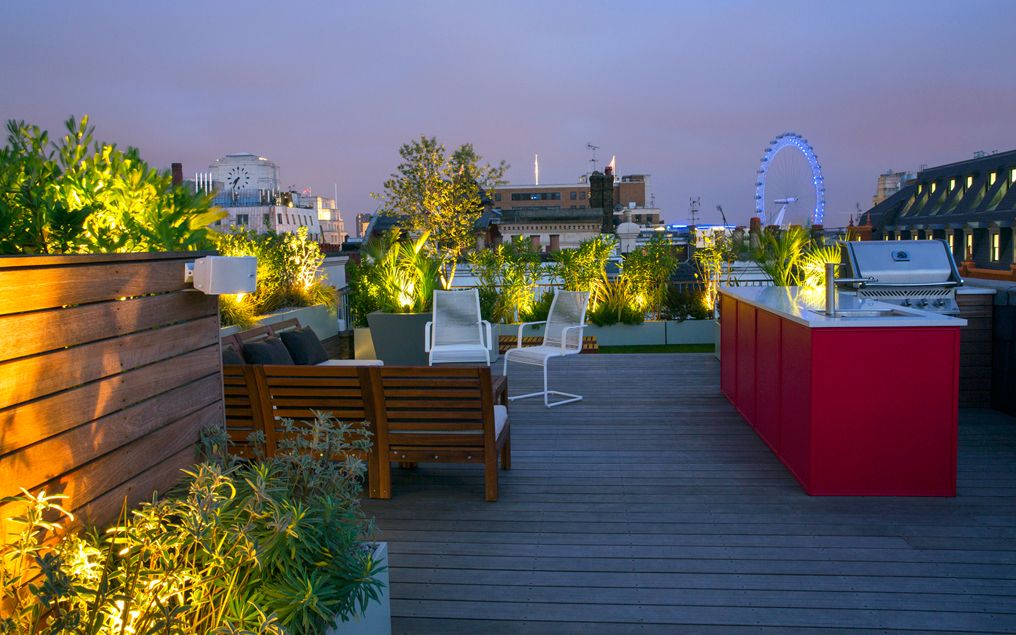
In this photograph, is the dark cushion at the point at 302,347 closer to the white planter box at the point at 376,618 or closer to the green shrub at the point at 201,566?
the white planter box at the point at 376,618

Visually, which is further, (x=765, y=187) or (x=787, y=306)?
(x=765, y=187)

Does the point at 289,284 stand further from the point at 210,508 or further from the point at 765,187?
the point at 765,187

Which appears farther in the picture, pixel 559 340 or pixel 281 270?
pixel 281 270

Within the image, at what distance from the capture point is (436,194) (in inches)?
Result: 639

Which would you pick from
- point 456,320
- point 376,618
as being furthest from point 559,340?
point 376,618

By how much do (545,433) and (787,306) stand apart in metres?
1.83

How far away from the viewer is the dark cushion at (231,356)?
4488 mm

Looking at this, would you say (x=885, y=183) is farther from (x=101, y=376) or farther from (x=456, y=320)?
(x=101, y=376)

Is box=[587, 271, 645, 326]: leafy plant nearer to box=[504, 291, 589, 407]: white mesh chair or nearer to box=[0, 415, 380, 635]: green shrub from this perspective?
box=[504, 291, 589, 407]: white mesh chair

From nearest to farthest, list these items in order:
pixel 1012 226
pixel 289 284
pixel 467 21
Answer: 1. pixel 289 284
2. pixel 467 21
3. pixel 1012 226

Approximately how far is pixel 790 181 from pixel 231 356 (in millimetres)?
30434

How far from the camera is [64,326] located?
1.99 meters

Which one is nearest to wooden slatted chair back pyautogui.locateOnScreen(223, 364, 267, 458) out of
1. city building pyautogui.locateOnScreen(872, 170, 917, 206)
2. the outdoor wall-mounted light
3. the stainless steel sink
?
the outdoor wall-mounted light

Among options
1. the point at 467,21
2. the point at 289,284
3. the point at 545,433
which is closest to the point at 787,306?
the point at 545,433
